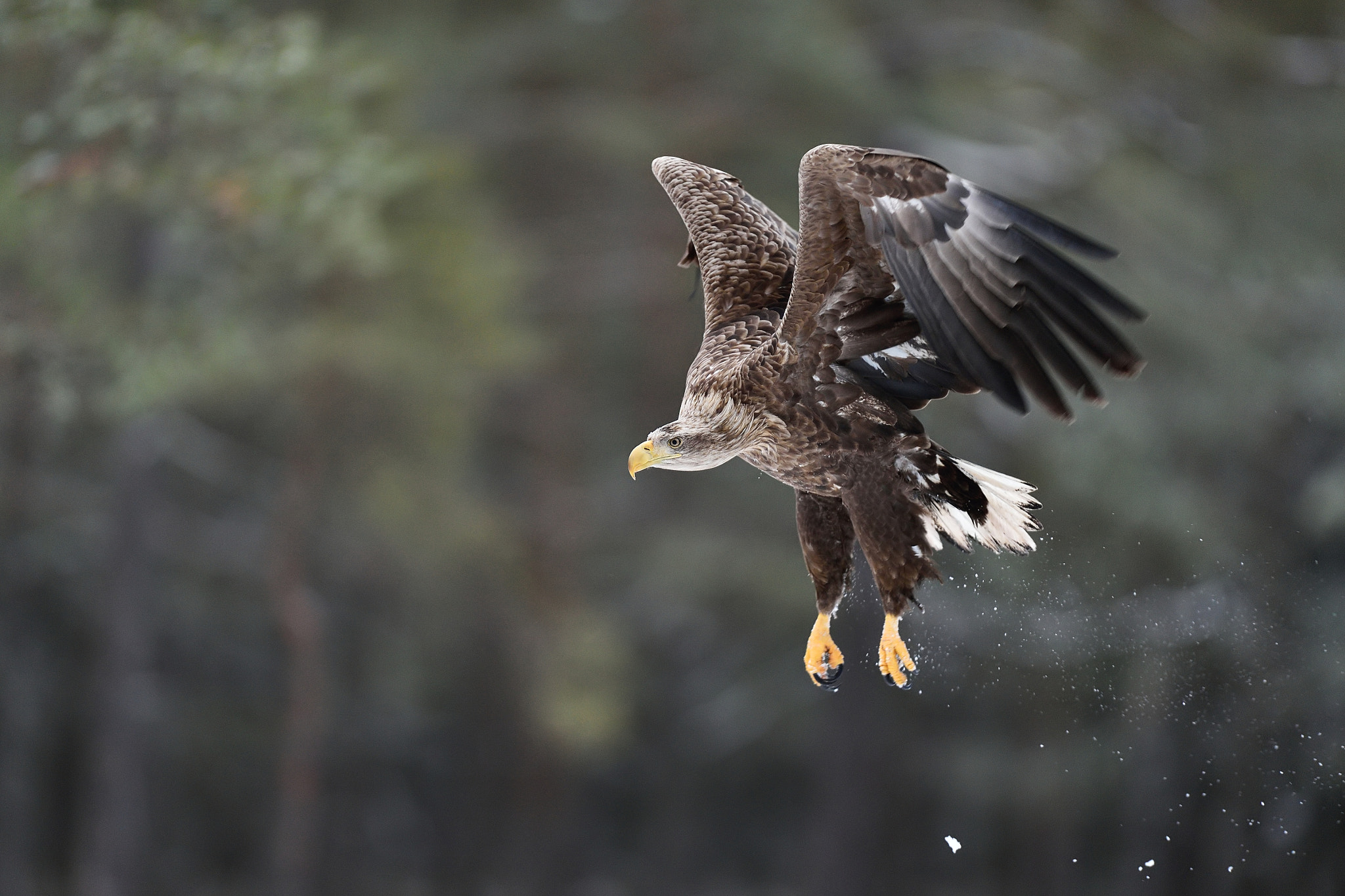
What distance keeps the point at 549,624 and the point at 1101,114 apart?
6494 mm

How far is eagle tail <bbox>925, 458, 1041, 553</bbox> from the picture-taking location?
333 cm

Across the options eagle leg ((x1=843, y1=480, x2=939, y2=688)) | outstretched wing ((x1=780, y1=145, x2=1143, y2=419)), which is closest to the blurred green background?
eagle leg ((x1=843, y1=480, x2=939, y2=688))

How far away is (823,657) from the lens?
348 cm

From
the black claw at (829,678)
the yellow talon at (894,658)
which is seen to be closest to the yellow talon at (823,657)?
the black claw at (829,678)

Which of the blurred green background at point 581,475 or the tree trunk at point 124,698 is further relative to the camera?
the tree trunk at point 124,698

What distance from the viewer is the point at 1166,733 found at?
9789 millimetres

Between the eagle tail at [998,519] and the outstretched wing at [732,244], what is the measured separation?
0.61 metres

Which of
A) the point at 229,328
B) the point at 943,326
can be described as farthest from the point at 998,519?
the point at 229,328

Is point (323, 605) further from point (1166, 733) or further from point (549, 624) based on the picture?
point (1166, 733)

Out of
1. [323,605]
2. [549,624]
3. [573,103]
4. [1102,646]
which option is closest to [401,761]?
[323,605]

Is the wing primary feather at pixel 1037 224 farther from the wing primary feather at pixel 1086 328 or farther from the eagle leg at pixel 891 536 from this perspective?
the eagle leg at pixel 891 536

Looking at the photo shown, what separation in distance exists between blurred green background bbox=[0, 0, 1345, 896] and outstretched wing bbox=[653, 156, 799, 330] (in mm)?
2291

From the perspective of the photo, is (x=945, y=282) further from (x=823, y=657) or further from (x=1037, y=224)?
(x=823, y=657)

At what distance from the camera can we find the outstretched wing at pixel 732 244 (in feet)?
11.1
